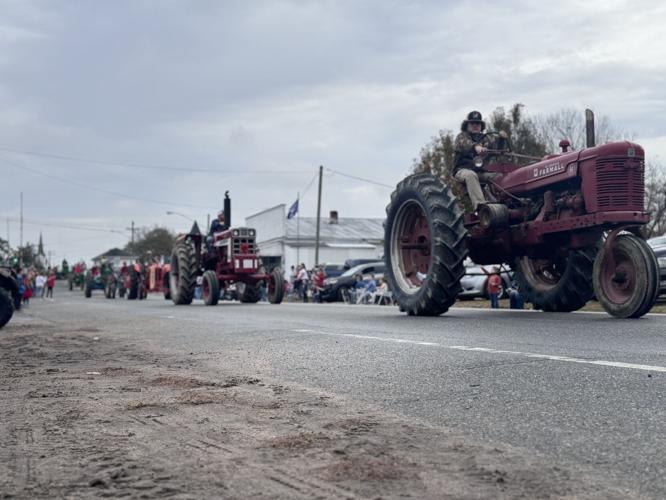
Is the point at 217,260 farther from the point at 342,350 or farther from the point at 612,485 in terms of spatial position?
the point at 612,485

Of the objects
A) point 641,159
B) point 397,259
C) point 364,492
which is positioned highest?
point 641,159

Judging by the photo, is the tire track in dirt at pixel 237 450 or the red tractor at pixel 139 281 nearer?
the tire track in dirt at pixel 237 450

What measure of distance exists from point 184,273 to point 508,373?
2049 cm

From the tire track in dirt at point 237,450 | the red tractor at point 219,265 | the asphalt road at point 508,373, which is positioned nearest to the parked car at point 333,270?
the red tractor at point 219,265

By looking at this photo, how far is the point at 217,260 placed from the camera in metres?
27.2

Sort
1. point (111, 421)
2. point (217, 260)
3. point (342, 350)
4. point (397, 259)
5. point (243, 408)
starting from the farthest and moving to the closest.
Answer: point (217, 260), point (397, 259), point (342, 350), point (243, 408), point (111, 421)

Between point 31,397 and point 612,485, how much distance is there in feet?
13.5

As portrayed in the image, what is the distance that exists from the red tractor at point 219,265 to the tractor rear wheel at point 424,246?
1135cm

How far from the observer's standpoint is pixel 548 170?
491 inches

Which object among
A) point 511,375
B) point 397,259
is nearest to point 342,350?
point 511,375

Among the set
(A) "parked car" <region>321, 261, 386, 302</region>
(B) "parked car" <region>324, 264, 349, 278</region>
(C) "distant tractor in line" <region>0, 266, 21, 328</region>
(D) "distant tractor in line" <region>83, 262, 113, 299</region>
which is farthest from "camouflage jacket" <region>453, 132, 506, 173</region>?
(D) "distant tractor in line" <region>83, 262, 113, 299</region>

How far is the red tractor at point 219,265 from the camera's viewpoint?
26.0m

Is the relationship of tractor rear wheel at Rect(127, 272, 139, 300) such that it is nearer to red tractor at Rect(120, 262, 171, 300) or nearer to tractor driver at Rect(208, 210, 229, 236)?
red tractor at Rect(120, 262, 171, 300)

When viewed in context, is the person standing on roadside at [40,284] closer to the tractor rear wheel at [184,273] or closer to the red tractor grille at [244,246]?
the tractor rear wheel at [184,273]
